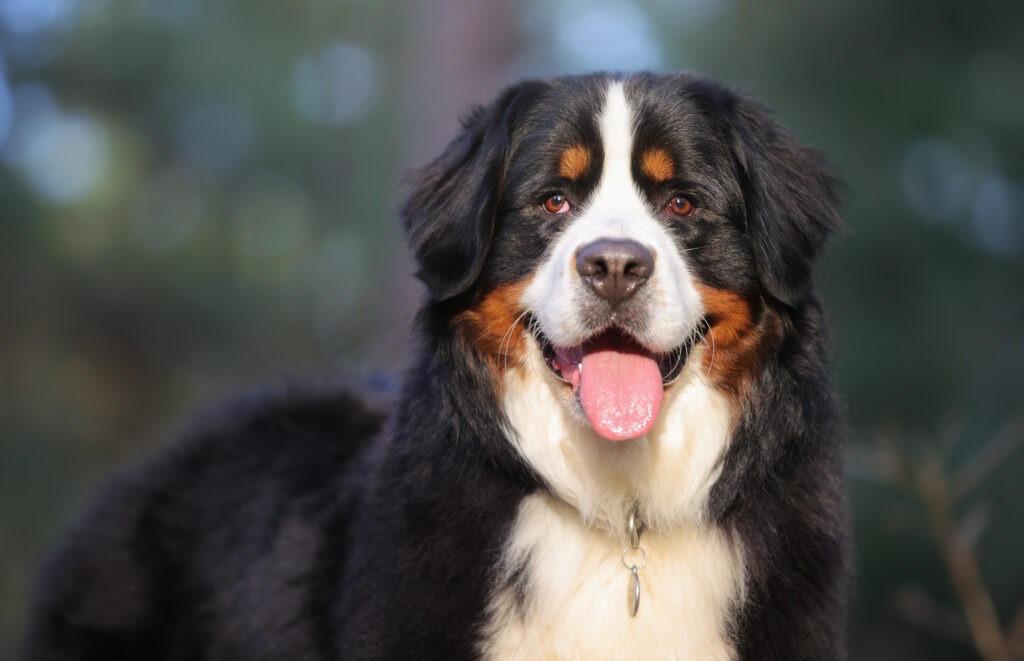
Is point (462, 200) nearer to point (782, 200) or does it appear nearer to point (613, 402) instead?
point (613, 402)

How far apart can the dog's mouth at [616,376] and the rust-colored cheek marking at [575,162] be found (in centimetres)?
48

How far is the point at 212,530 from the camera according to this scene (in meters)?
4.59

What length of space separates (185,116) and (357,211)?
2842 mm

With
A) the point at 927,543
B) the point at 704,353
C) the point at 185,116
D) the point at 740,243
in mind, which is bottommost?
the point at 927,543

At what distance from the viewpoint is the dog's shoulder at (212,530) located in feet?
14.0

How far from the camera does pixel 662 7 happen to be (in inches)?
620

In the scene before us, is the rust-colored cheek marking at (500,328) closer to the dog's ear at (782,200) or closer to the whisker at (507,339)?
the whisker at (507,339)

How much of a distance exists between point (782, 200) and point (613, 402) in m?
0.83

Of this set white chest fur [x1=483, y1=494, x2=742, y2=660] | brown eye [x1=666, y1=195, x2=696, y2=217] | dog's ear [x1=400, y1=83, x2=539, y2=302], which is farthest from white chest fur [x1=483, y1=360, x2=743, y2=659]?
brown eye [x1=666, y1=195, x2=696, y2=217]

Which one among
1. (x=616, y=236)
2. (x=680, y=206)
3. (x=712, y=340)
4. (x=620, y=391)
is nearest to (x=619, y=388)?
(x=620, y=391)

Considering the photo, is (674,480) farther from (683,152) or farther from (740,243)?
(683,152)

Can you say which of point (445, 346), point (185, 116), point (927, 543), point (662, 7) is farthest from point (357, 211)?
point (445, 346)

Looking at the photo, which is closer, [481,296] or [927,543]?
[481,296]

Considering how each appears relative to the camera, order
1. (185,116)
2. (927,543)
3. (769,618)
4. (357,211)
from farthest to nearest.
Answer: (357,211) < (185,116) < (927,543) < (769,618)
